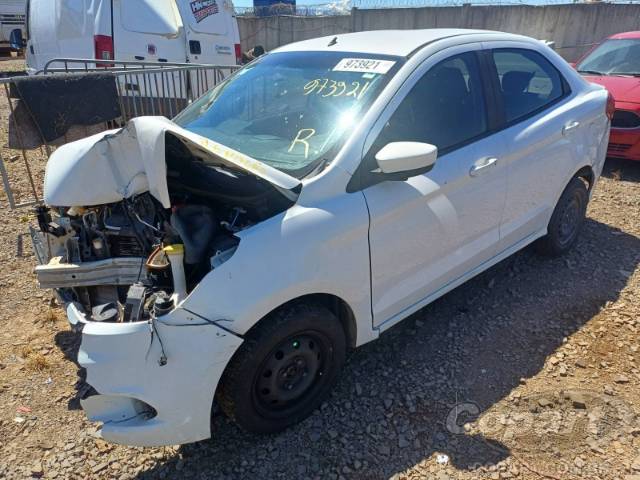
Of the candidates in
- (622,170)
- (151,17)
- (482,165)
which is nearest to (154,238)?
(482,165)

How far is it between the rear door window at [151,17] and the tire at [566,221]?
5890 mm

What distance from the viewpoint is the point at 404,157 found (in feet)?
8.01

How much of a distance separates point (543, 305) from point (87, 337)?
3176mm

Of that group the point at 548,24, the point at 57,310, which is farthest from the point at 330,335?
the point at 548,24

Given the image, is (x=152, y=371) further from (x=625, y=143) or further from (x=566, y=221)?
(x=625, y=143)

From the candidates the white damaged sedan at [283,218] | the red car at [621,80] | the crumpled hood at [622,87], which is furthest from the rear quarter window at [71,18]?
the red car at [621,80]

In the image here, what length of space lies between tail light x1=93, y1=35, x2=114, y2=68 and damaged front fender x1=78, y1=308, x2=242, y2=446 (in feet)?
19.6

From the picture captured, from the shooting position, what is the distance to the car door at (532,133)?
339 cm

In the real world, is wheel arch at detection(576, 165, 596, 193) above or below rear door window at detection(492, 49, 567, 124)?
below

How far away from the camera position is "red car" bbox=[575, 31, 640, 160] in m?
6.45

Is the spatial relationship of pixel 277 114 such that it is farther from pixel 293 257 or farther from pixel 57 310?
pixel 57 310

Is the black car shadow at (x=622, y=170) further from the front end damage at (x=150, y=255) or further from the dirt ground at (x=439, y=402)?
the front end damage at (x=150, y=255)

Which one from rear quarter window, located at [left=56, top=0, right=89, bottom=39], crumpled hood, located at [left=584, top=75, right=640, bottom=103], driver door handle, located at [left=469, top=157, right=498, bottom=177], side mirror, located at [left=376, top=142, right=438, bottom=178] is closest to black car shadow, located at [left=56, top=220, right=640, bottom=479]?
driver door handle, located at [left=469, top=157, right=498, bottom=177]

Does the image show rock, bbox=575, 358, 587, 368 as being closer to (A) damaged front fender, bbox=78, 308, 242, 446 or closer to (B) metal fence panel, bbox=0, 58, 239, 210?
(A) damaged front fender, bbox=78, 308, 242, 446
